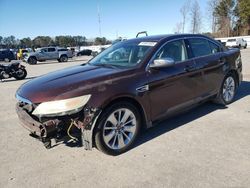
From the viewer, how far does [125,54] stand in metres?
4.91

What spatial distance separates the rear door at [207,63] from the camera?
17.3 ft

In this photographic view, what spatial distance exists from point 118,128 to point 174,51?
1.85 meters

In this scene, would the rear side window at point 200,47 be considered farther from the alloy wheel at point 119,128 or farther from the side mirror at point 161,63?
the alloy wheel at point 119,128

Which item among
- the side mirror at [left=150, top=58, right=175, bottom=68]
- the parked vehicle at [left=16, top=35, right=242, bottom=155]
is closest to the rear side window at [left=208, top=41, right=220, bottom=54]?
the parked vehicle at [left=16, top=35, right=242, bottom=155]

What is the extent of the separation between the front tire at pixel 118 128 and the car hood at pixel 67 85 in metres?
0.43

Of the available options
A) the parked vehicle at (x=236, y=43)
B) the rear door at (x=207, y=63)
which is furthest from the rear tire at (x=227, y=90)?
the parked vehicle at (x=236, y=43)

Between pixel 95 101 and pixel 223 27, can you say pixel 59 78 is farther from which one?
pixel 223 27

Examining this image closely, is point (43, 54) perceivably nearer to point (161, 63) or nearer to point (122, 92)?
point (161, 63)

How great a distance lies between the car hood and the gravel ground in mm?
970

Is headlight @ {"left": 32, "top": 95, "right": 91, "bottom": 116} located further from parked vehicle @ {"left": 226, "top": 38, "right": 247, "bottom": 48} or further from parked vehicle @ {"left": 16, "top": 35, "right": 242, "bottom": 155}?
parked vehicle @ {"left": 226, "top": 38, "right": 247, "bottom": 48}

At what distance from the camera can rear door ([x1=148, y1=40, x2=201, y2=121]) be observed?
14.2 feet

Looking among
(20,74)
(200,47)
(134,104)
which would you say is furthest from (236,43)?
(134,104)

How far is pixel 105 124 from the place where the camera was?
3812 mm

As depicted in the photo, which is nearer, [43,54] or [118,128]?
[118,128]
